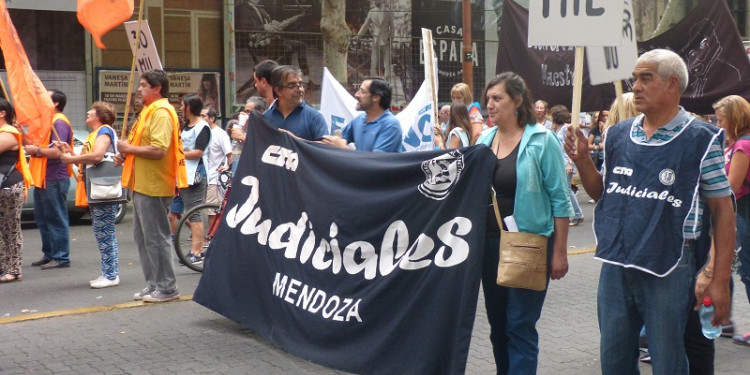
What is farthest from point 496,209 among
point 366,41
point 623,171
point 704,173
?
point 366,41

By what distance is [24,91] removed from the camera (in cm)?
762

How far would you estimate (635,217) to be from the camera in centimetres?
396

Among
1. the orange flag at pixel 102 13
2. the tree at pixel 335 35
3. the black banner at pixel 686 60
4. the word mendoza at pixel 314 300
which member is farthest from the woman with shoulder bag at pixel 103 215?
the tree at pixel 335 35

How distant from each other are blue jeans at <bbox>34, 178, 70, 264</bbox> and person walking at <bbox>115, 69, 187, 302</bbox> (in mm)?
2348

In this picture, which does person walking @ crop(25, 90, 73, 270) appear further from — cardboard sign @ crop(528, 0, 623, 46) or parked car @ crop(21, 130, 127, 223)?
cardboard sign @ crop(528, 0, 623, 46)

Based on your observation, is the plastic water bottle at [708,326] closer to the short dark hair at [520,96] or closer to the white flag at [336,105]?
the short dark hair at [520,96]

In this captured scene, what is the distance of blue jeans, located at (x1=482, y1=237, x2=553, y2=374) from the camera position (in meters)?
4.77

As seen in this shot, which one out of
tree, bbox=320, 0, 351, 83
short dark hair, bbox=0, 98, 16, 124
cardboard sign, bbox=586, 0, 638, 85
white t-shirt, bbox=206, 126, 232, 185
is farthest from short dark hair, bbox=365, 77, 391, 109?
tree, bbox=320, 0, 351, 83

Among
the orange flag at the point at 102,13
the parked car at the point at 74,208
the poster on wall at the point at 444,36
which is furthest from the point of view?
the poster on wall at the point at 444,36

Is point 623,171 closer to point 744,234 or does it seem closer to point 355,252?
point 355,252

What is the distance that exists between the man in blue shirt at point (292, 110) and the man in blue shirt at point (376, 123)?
279 millimetres

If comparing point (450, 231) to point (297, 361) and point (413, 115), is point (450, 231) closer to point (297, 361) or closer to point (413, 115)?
point (297, 361)

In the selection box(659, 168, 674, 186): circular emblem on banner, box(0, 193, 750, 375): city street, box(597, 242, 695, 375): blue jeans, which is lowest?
box(0, 193, 750, 375): city street

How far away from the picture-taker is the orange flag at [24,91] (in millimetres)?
7613
